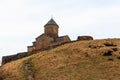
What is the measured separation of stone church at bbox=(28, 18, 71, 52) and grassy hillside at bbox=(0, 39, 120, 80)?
2334 centimetres

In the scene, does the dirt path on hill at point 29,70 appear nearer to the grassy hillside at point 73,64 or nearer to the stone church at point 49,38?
the grassy hillside at point 73,64

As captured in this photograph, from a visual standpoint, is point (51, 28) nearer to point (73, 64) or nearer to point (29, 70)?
point (73, 64)

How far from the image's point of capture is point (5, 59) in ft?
230

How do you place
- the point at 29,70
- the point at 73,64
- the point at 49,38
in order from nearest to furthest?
the point at 29,70
the point at 73,64
the point at 49,38

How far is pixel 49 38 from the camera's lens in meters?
91.8

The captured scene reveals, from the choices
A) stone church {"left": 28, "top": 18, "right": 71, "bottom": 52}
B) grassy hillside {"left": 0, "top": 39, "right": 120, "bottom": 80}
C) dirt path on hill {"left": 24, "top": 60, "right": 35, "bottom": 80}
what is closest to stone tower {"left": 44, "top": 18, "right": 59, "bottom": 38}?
stone church {"left": 28, "top": 18, "right": 71, "bottom": 52}

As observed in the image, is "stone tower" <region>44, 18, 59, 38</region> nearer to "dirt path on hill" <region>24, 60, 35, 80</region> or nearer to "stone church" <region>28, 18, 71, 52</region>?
"stone church" <region>28, 18, 71, 52</region>

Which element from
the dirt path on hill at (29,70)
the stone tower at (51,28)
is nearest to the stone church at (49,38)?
the stone tower at (51,28)

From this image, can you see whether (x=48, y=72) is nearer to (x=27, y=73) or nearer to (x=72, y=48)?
(x=27, y=73)

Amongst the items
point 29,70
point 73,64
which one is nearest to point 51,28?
point 73,64

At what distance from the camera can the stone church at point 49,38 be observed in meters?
91.6

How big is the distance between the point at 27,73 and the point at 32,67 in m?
3.45

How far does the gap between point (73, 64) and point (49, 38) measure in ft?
115

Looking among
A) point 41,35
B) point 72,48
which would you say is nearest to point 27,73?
point 72,48
